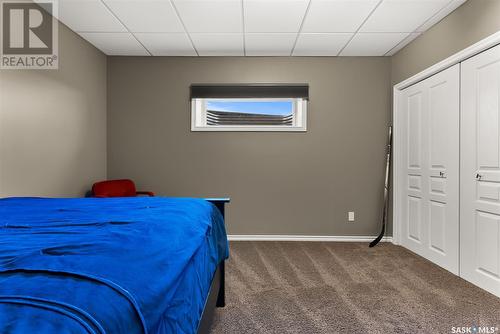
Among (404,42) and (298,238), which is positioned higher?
(404,42)

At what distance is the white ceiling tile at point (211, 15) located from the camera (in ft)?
9.64

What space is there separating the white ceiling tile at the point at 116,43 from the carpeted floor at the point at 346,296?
265cm

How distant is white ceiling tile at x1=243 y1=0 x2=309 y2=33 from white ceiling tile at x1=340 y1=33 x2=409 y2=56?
790 mm

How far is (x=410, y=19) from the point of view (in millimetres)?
3213

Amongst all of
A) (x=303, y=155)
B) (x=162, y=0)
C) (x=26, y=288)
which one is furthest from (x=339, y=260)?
(x=26, y=288)

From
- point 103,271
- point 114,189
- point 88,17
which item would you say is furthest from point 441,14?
point 114,189

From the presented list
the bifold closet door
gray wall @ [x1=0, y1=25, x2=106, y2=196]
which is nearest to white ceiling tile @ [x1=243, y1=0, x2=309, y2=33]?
the bifold closet door

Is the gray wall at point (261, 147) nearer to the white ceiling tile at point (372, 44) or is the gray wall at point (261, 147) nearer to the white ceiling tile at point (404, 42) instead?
the white ceiling tile at point (372, 44)

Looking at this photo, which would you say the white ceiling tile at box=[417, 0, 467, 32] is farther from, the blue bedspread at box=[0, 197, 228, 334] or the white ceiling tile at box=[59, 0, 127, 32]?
the white ceiling tile at box=[59, 0, 127, 32]

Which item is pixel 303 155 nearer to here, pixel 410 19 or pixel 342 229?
pixel 342 229

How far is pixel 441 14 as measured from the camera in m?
3.11

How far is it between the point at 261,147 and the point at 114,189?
1.83 meters

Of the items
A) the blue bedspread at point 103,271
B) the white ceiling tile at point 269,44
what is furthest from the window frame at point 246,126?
the blue bedspread at point 103,271

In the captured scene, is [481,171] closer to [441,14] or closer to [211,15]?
[441,14]
